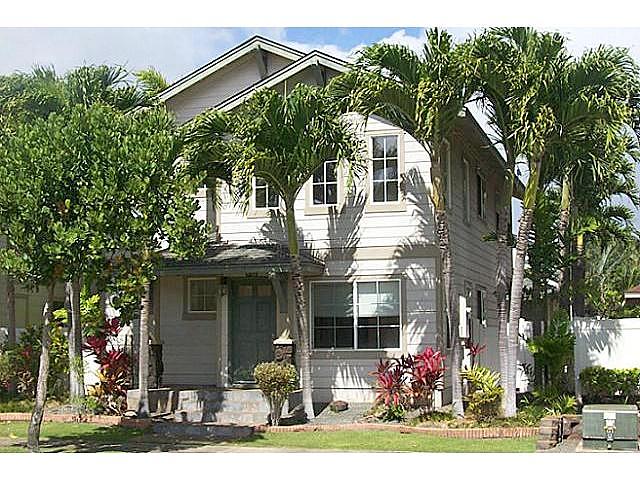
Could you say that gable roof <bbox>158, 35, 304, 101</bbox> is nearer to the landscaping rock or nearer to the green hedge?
the landscaping rock

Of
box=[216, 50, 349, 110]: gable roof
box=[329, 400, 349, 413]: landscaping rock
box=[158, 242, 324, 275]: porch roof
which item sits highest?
box=[216, 50, 349, 110]: gable roof

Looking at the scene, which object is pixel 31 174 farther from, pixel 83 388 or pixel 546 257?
pixel 546 257

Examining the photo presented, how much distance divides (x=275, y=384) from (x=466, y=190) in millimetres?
7521

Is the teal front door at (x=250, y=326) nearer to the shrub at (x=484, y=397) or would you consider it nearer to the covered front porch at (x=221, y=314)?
the covered front porch at (x=221, y=314)

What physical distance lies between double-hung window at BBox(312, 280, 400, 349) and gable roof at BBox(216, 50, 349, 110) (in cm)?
415

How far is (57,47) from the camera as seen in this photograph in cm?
2739

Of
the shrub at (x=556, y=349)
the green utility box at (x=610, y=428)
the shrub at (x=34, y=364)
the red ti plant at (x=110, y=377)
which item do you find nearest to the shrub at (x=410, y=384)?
the shrub at (x=556, y=349)

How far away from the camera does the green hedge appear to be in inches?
640

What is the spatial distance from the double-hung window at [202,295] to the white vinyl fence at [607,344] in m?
7.76

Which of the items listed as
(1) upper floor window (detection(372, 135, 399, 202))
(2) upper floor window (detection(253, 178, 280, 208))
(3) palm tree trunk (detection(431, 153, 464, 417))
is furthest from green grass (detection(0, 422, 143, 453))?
(1) upper floor window (detection(372, 135, 399, 202))

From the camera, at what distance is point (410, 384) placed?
52.6ft

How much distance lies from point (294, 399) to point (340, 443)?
266cm

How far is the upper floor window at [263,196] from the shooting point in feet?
60.7

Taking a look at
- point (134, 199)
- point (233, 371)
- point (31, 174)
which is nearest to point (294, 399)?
point (233, 371)
